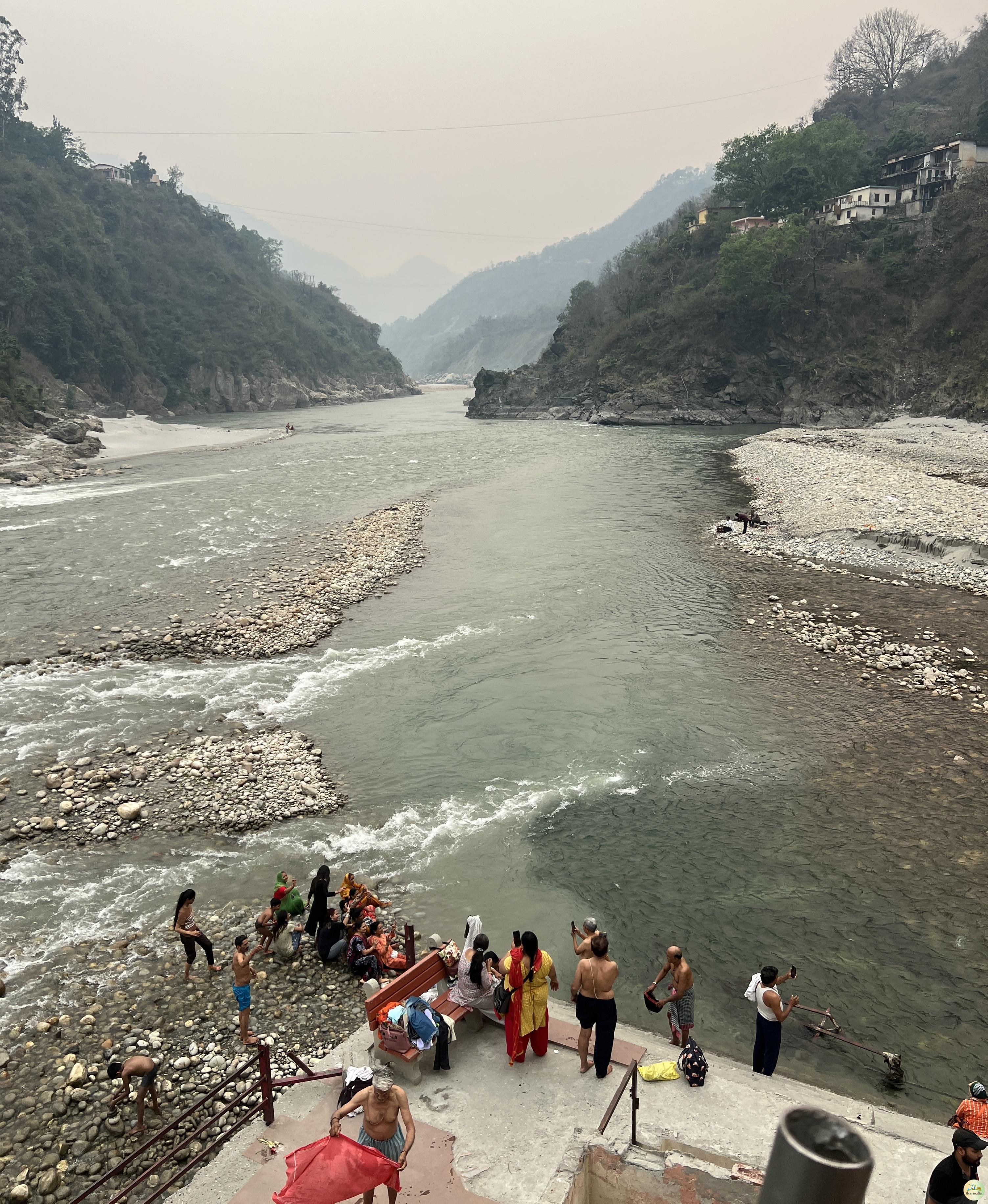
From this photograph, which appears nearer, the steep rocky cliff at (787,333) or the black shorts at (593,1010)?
the black shorts at (593,1010)

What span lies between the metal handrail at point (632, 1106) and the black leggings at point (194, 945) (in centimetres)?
521

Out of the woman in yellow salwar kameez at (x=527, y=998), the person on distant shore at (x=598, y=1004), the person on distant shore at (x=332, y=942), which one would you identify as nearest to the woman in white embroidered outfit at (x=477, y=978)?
the woman in yellow salwar kameez at (x=527, y=998)

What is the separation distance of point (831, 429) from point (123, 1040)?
64.4 metres

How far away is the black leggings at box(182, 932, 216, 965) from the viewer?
916 centimetres

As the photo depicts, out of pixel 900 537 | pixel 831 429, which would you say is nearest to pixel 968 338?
pixel 831 429

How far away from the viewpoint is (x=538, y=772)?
14.1 metres

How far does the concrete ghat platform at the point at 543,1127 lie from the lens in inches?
230

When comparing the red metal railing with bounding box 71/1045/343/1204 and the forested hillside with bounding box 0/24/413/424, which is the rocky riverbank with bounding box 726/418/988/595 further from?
the forested hillside with bounding box 0/24/413/424

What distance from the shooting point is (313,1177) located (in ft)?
16.6

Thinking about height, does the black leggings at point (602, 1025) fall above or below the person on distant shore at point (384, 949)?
above

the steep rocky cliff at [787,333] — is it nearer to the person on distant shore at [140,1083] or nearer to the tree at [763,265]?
the tree at [763,265]

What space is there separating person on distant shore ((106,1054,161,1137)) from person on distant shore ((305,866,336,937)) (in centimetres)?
248

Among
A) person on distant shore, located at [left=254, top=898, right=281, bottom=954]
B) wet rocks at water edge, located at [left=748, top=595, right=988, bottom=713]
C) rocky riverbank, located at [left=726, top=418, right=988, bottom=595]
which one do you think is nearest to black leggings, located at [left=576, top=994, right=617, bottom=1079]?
person on distant shore, located at [left=254, top=898, right=281, bottom=954]

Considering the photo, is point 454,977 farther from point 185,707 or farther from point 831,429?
point 831,429
